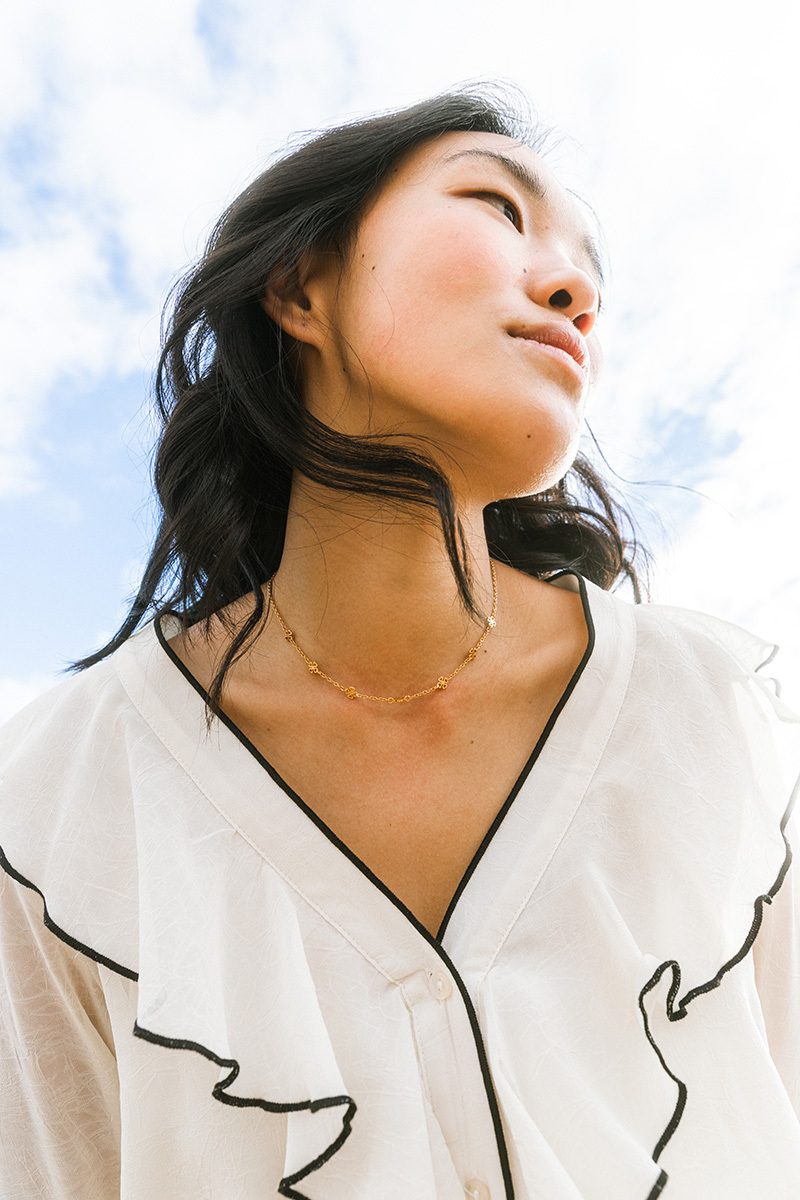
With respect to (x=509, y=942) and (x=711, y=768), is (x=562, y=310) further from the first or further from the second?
(x=509, y=942)

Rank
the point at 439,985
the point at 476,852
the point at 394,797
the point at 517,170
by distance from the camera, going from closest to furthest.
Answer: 1. the point at 439,985
2. the point at 476,852
3. the point at 394,797
4. the point at 517,170

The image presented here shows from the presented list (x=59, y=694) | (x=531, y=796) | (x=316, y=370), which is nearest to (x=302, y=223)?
(x=316, y=370)

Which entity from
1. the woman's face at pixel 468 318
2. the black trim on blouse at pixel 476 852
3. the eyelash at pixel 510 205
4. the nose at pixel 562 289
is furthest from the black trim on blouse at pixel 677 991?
the eyelash at pixel 510 205

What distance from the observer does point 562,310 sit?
4.56 ft

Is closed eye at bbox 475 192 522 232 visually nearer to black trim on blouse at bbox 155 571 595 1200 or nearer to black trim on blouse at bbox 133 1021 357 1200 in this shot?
black trim on blouse at bbox 155 571 595 1200

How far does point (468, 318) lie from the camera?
51.6 inches

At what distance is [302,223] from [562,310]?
1.63ft

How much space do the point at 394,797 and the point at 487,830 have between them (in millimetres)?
160

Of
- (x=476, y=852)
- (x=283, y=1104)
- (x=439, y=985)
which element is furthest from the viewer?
(x=476, y=852)

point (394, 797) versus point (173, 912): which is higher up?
point (394, 797)

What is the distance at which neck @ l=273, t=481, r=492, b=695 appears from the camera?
1.51 meters

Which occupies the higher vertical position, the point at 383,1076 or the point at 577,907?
the point at 577,907

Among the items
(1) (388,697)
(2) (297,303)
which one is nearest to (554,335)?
(2) (297,303)

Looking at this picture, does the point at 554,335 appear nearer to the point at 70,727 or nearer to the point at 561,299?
the point at 561,299
